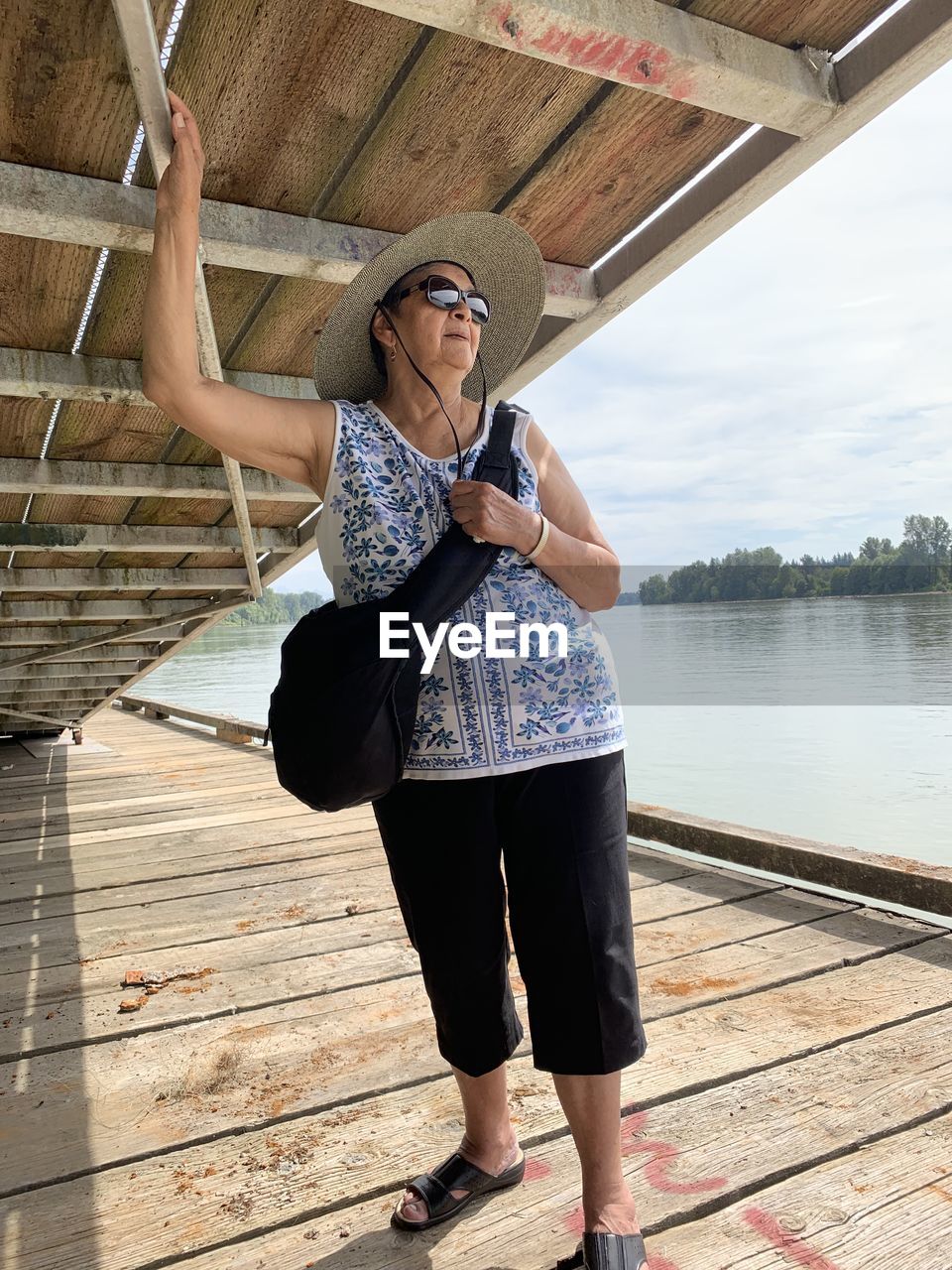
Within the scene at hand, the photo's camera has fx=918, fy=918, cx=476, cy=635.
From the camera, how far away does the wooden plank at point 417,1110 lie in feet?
5.70

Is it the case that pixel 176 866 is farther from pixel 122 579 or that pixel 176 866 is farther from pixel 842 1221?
pixel 842 1221

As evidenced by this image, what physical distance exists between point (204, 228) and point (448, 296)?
2.84 ft

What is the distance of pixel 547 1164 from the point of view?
1.85 m

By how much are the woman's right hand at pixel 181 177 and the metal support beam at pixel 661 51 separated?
0.37 meters

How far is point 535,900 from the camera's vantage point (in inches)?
60.7

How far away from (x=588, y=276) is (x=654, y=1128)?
2272 millimetres

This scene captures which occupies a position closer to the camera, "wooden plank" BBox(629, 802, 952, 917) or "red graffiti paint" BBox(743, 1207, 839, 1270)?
"red graffiti paint" BBox(743, 1207, 839, 1270)

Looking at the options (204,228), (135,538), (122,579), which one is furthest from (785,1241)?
(122,579)

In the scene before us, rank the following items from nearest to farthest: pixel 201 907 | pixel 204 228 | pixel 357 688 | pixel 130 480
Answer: pixel 357 688 < pixel 204 228 < pixel 201 907 < pixel 130 480

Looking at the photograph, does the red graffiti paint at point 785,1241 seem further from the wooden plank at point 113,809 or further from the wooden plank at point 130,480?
the wooden plank at point 113,809

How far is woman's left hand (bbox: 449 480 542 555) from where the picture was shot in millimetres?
1497

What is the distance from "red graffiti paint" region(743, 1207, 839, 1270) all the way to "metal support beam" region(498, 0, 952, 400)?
2.13 meters

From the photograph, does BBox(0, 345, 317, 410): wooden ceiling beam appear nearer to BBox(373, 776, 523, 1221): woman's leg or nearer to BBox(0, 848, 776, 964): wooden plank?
BBox(373, 776, 523, 1221): woman's leg

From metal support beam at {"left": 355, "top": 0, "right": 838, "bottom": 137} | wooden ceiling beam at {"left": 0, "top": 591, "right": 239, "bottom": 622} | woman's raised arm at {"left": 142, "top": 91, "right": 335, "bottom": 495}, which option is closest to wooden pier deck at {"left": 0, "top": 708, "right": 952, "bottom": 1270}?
woman's raised arm at {"left": 142, "top": 91, "right": 335, "bottom": 495}
